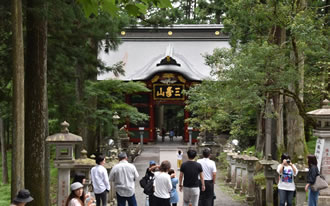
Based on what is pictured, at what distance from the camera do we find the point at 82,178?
5637 mm

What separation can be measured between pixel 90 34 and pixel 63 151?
3.28 metres

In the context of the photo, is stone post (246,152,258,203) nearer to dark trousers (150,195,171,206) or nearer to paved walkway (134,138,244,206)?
paved walkway (134,138,244,206)

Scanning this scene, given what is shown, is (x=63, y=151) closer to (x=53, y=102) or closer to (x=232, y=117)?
(x=53, y=102)

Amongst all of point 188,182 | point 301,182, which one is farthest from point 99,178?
point 301,182

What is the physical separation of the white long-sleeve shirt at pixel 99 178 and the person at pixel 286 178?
3.26 m

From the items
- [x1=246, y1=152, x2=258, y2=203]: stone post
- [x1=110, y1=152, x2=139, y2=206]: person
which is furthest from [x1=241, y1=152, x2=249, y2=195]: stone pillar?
[x1=110, y1=152, x2=139, y2=206]: person

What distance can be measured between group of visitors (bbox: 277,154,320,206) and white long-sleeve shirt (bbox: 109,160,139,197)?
2.80 meters

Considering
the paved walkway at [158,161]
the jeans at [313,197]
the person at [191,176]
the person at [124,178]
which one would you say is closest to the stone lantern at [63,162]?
the person at [124,178]

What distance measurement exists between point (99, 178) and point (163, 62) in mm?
19573

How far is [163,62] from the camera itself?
2694 cm

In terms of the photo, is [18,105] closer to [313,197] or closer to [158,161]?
[313,197]

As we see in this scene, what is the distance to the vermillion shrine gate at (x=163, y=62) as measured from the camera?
2681 cm

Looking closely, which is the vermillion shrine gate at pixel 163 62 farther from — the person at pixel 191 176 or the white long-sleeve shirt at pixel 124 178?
the person at pixel 191 176

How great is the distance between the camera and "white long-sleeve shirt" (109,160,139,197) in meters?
7.60
